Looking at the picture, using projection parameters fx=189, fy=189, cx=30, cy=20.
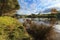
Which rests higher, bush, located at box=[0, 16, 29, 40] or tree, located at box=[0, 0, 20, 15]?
tree, located at box=[0, 0, 20, 15]

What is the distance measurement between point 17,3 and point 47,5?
65 cm

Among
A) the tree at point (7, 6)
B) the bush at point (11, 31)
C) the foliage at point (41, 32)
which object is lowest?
the foliage at point (41, 32)

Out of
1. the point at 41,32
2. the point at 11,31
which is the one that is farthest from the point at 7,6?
the point at 11,31

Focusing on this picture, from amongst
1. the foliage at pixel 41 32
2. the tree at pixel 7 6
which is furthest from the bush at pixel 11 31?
the tree at pixel 7 6

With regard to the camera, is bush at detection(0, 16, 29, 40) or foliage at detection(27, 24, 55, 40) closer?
bush at detection(0, 16, 29, 40)

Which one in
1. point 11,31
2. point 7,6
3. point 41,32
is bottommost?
point 41,32

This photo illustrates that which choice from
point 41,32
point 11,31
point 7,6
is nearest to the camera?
point 11,31

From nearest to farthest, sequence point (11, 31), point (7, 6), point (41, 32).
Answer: point (11, 31), point (41, 32), point (7, 6)

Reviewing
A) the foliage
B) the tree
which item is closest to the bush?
the foliage

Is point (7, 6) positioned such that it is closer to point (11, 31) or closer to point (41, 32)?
point (41, 32)

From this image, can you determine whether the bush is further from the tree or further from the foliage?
the tree

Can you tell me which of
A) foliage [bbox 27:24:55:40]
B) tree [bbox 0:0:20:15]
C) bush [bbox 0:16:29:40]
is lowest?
foliage [bbox 27:24:55:40]

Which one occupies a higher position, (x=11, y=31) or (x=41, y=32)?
(x=11, y=31)

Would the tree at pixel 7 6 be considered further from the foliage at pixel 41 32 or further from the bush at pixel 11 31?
the bush at pixel 11 31
